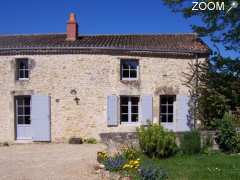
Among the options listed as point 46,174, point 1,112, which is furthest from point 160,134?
point 1,112

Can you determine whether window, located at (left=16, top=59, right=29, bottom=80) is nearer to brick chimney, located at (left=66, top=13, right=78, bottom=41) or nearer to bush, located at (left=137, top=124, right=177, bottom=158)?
brick chimney, located at (left=66, top=13, right=78, bottom=41)

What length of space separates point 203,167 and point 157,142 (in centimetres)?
197

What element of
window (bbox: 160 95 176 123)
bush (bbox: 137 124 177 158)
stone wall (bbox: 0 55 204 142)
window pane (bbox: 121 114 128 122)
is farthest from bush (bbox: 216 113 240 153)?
window pane (bbox: 121 114 128 122)

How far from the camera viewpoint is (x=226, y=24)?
16.7 metres

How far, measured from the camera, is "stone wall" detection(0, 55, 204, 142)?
1812 centimetres

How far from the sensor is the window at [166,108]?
18766 millimetres

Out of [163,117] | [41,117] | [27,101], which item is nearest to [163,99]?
[163,117]

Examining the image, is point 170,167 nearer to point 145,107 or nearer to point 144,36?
point 145,107

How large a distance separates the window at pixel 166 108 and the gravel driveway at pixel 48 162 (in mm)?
3538

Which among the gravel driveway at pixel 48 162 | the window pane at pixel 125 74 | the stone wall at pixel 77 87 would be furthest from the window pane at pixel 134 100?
the gravel driveway at pixel 48 162

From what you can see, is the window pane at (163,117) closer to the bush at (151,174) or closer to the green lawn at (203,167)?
the green lawn at (203,167)

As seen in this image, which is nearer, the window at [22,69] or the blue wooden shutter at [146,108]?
the blue wooden shutter at [146,108]

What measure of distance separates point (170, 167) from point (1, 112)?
10721 mm

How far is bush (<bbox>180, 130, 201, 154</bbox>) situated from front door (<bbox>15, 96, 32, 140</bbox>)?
8608mm
